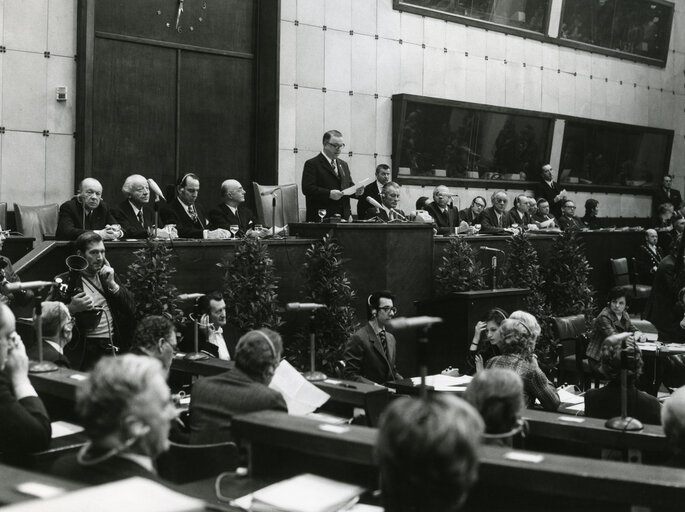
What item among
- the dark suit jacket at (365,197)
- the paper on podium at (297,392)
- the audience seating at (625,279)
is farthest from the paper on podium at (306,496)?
the audience seating at (625,279)

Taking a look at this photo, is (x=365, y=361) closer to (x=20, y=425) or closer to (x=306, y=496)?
(x=20, y=425)

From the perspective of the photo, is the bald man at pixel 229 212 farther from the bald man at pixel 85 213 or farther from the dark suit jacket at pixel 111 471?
the dark suit jacket at pixel 111 471

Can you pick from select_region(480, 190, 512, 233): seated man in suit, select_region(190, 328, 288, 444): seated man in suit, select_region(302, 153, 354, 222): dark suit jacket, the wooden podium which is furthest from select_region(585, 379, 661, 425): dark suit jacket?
select_region(480, 190, 512, 233): seated man in suit

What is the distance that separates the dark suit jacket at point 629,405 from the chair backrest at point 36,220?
234 inches

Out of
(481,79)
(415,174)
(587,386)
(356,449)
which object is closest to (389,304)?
(587,386)

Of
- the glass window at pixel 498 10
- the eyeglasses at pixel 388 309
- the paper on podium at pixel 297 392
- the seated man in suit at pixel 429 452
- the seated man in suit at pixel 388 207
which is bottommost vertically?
the paper on podium at pixel 297 392

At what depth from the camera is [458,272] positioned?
9227 millimetres

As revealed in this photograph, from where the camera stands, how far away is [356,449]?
3145 mm

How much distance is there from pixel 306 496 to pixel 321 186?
7.32 metres

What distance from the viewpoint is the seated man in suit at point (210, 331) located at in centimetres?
688

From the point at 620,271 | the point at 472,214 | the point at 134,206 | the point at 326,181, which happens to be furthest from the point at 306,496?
the point at 620,271

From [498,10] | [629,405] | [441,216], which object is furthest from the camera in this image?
[498,10]

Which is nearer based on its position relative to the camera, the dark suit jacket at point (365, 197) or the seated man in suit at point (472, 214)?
the dark suit jacket at point (365, 197)

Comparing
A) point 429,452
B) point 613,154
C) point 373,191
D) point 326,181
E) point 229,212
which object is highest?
point 613,154
